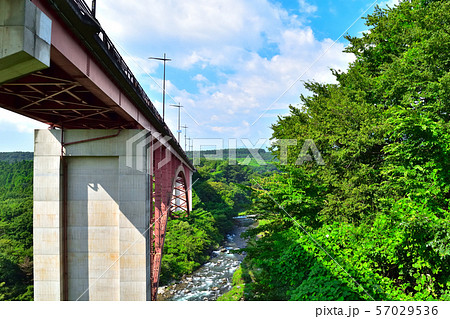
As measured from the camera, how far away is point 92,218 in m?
10.2

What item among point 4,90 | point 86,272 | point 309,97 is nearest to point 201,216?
point 309,97

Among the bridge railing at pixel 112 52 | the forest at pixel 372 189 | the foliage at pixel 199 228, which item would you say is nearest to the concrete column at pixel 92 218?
the bridge railing at pixel 112 52

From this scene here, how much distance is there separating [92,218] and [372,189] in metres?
11.1

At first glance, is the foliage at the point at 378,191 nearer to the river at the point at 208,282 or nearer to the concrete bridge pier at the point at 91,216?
the concrete bridge pier at the point at 91,216

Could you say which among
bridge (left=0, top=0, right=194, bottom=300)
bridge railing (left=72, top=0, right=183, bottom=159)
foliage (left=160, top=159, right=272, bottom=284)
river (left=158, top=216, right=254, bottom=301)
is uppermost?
bridge railing (left=72, top=0, right=183, bottom=159)

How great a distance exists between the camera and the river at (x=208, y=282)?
18123 mm

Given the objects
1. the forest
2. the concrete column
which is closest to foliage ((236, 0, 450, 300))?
the forest

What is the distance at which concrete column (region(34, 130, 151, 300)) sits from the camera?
9734mm

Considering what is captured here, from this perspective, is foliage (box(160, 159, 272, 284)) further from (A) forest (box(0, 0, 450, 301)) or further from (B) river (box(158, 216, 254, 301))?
(A) forest (box(0, 0, 450, 301))

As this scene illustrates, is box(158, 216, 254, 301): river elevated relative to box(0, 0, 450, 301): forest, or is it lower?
lower

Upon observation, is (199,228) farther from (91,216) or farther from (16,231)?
(91,216)

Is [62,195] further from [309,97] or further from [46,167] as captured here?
[309,97]

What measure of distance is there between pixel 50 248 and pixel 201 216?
28.2m

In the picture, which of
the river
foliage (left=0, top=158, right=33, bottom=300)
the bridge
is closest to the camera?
the bridge
